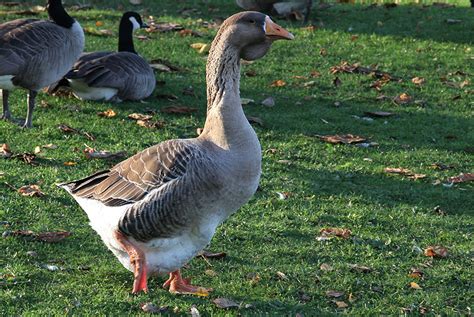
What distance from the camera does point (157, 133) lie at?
32.8 ft

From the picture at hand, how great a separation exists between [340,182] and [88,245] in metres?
3.06

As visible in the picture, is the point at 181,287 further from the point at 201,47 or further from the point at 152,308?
the point at 201,47

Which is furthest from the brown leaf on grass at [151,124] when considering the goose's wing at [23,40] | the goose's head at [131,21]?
the goose's head at [131,21]

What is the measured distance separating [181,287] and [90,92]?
554 cm

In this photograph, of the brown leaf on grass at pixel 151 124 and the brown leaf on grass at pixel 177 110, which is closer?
the brown leaf on grass at pixel 151 124

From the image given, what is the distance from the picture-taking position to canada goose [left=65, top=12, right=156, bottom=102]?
10883 millimetres

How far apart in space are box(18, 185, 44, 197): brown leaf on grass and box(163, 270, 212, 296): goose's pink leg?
89.6 inches

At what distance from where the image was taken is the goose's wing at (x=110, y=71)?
10.9 metres

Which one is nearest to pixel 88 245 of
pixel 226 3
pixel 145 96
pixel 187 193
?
pixel 187 193

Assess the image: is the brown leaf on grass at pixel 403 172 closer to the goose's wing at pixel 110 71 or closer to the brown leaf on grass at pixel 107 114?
the brown leaf on grass at pixel 107 114

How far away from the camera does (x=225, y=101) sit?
5875mm

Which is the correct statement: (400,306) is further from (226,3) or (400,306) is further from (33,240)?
(226,3)

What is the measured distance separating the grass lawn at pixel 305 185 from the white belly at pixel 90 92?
11 centimetres

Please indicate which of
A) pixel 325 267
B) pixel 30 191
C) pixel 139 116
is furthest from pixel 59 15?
pixel 325 267
